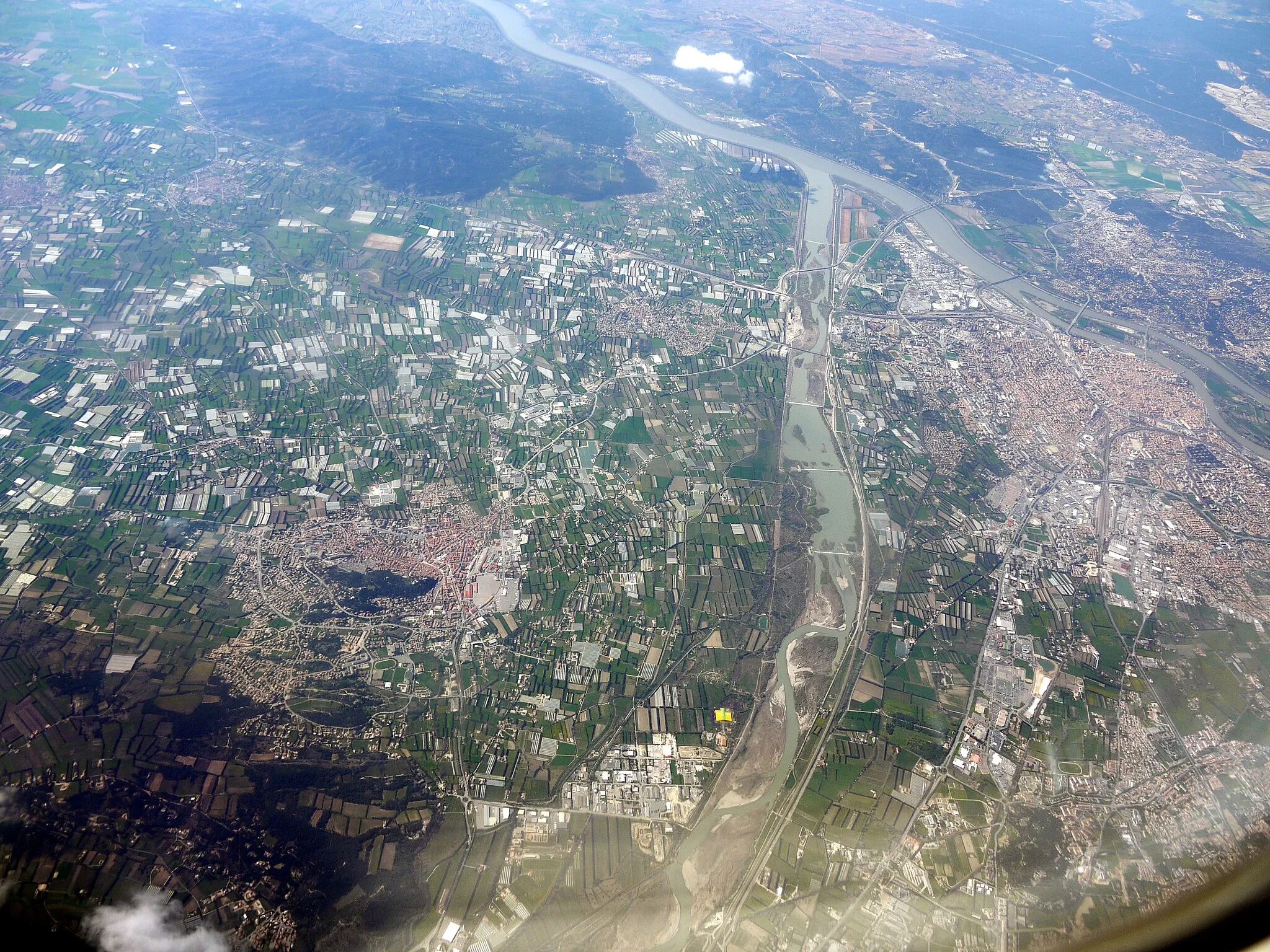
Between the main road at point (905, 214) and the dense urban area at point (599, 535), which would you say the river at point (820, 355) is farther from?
the dense urban area at point (599, 535)

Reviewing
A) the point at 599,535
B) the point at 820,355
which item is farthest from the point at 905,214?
the point at 599,535

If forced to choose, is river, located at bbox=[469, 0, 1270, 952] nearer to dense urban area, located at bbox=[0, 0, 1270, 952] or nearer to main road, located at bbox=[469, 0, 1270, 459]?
main road, located at bbox=[469, 0, 1270, 459]

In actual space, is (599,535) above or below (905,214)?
below

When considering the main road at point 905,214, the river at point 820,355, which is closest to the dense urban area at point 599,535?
the river at point 820,355

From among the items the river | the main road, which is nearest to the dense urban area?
the river

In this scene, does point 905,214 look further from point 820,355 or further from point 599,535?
point 599,535

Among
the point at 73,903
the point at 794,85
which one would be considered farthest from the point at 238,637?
the point at 794,85

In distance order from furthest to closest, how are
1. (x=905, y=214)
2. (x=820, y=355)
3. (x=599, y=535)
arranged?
(x=905, y=214) < (x=820, y=355) < (x=599, y=535)

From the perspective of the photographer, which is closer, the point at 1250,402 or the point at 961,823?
the point at 961,823

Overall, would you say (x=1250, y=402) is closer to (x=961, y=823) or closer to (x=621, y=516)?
(x=961, y=823)
